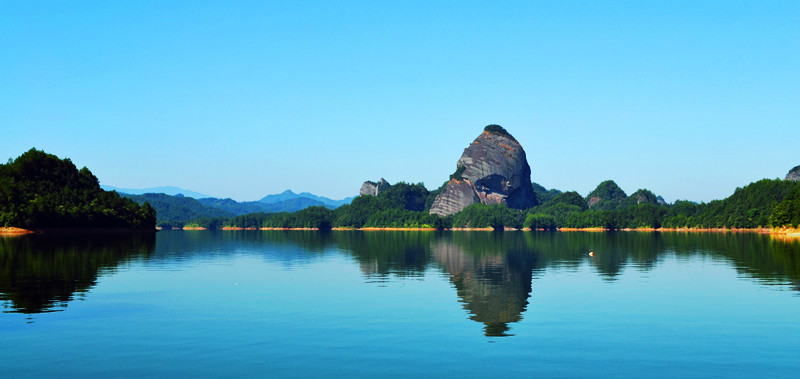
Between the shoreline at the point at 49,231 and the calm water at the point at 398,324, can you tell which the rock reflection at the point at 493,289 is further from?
the shoreline at the point at 49,231

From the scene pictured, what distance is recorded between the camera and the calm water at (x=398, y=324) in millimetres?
24328

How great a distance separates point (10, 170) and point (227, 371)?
19335cm

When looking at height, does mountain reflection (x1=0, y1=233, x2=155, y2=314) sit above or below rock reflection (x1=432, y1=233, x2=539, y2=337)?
above

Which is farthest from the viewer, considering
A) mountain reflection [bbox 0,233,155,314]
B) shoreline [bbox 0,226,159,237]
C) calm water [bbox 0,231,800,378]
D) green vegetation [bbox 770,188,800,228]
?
green vegetation [bbox 770,188,800,228]

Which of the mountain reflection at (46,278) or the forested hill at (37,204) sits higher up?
the forested hill at (37,204)

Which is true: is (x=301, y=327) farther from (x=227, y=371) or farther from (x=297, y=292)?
(x=297, y=292)

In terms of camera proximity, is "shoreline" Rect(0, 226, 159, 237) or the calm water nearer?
the calm water

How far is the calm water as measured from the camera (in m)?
24.3

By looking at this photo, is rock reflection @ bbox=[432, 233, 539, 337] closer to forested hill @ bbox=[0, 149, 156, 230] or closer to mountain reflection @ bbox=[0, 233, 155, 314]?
mountain reflection @ bbox=[0, 233, 155, 314]

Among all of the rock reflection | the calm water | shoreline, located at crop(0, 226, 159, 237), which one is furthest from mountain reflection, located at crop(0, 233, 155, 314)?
shoreline, located at crop(0, 226, 159, 237)

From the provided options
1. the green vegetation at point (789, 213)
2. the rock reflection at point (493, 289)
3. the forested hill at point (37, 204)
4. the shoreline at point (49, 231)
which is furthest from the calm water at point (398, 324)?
the green vegetation at point (789, 213)

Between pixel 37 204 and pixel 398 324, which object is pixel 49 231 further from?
pixel 398 324

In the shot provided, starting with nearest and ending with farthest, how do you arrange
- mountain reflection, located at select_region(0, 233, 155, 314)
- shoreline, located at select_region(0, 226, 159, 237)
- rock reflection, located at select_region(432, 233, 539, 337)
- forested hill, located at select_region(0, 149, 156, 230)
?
rock reflection, located at select_region(432, 233, 539, 337) < mountain reflection, located at select_region(0, 233, 155, 314) < shoreline, located at select_region(0, 226, 159, 237) < forested hill, located at select_region(0, 149, 156, 230)

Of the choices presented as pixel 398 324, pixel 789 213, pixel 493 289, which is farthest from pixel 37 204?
pixel 789 213
